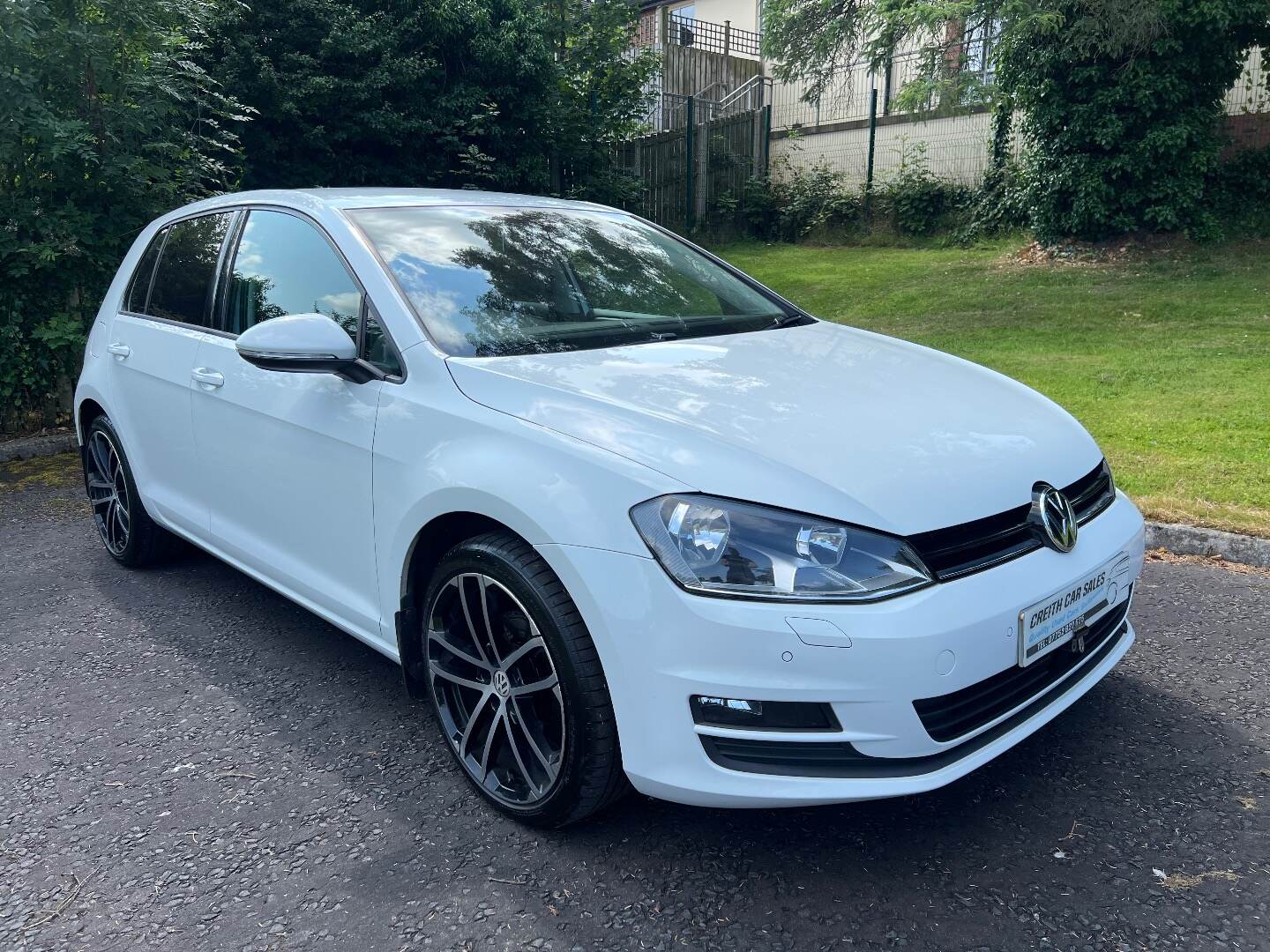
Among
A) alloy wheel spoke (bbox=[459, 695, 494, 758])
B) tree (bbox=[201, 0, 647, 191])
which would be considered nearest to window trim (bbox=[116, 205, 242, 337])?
alloy wheel spoke (bbox=[459, 695, 494, 758])

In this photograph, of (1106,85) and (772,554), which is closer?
(772,554)

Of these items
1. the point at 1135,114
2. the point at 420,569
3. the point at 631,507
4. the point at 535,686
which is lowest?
the point at 535,686

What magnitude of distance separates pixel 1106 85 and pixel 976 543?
42.2 feet

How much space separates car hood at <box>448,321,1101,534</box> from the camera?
2.31 m

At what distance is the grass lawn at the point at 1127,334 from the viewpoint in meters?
5.47

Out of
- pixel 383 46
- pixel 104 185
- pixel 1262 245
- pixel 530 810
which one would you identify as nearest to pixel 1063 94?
pixel 1262 245

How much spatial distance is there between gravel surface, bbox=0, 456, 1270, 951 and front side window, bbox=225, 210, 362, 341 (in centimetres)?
132

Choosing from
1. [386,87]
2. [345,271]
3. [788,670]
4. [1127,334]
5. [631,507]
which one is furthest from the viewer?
[386,87]

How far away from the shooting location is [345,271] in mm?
3246

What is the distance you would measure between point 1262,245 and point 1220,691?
462 inches

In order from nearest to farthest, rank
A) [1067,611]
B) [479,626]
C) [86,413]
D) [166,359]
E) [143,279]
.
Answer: [1067,611] → [479,626] → [166,359] → [143,279] → [86,413]

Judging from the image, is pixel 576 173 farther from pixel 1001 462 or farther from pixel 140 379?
pixel 1001 462

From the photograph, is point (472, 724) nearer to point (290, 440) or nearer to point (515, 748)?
point (515, 748)

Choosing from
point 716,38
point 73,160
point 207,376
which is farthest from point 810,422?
point 716,38
